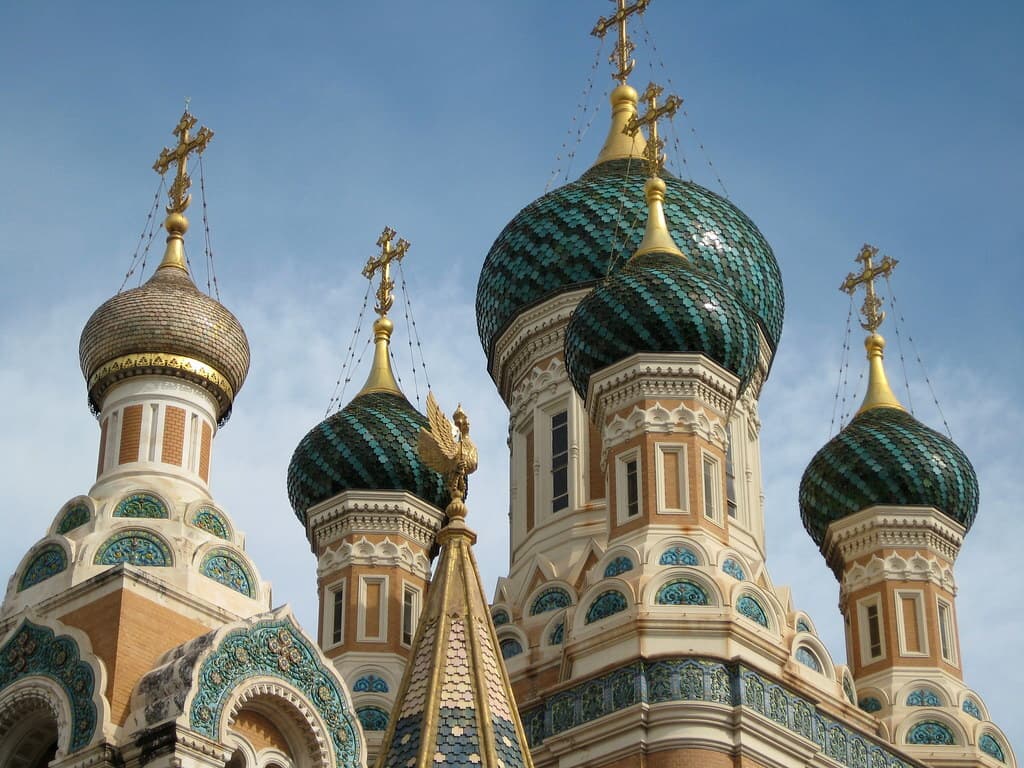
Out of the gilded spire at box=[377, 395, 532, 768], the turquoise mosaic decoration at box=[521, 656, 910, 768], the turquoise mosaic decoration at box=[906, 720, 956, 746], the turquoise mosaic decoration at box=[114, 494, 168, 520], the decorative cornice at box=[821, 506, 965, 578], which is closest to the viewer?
the gilded spire at box=[377, 395, 532, 768]

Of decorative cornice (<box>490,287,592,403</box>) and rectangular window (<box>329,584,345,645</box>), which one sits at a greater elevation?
decorative cornice (<box>490,287,592,403</box>)

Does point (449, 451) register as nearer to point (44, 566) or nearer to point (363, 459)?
point (44, 566)

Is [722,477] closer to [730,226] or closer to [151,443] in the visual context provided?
[730,226]

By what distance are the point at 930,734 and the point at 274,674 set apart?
8.04 metres

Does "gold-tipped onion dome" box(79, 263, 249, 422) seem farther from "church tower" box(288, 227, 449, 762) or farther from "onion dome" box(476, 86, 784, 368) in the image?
"onion dome" box(476, 86, 784, 368)

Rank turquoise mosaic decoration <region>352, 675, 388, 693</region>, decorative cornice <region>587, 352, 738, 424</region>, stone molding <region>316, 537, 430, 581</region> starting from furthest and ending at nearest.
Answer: stone molding <region>316, 537, 430, 581</region>
turquoise mosaic decoration <region>352, 675, 388, 693</region>
decorative cornice <region>587, 352, 738, 424</region>

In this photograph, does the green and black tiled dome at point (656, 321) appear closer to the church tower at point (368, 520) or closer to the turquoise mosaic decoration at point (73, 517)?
the church tower at point (368, 520)

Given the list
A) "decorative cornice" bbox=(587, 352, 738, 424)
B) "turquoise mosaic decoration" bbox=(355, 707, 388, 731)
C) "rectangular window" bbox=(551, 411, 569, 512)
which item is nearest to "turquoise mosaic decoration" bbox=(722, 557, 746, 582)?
"decorative cornice" bbox=(587, 352, 738, 424)

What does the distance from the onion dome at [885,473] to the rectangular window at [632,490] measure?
324cm

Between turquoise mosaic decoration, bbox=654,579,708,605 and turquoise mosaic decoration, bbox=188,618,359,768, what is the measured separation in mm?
4391

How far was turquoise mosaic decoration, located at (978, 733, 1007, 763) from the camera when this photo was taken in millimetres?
18641

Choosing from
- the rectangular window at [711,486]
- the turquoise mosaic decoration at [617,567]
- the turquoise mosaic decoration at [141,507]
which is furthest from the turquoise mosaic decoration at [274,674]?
the rectangular window at [711,486]

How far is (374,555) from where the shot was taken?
745 inches

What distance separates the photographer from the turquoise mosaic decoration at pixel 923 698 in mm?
18766
